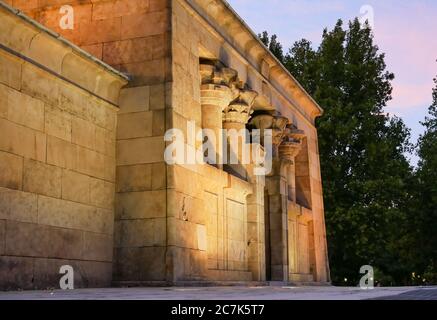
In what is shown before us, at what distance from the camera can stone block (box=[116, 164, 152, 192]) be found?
10.8 m

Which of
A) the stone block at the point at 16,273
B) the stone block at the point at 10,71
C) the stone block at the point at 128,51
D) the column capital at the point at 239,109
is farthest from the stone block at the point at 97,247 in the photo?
the column capital at the point at 239,109

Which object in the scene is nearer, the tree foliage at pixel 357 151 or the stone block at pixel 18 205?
the stone block at pixel 18 205

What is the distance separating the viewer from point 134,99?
36.8 ft

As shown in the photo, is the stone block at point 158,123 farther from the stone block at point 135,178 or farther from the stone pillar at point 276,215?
the stone pillar at point 276,215

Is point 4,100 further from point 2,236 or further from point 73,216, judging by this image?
Result: point 73,216

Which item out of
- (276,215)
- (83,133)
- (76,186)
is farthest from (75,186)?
(276,215)

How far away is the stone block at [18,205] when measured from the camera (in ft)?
27.1

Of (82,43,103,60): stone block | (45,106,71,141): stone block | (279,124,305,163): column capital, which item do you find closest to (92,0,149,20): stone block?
(82,43,103,60): stone block

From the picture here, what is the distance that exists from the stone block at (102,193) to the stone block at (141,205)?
16 centimetres

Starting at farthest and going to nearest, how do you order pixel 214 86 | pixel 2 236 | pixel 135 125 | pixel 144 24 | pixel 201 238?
pixel 214 86, pixel 201 238, pixel 144 24, pixel 135 125, pixel 2 236

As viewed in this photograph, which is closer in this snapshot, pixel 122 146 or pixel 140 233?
pixel 140 233

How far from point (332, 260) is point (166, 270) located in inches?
844

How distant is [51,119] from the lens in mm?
9453

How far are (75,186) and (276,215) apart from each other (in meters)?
8.79
